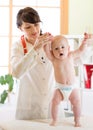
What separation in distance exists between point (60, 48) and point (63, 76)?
0.11m

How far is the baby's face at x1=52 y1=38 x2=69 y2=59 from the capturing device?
113cm

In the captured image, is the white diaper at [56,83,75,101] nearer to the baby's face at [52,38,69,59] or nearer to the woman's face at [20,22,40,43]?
the baby's face at [52,38,69,59]

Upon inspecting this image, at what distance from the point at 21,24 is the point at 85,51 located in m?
0.30

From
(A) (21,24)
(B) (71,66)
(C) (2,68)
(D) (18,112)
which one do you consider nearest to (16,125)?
(D) (18,112)

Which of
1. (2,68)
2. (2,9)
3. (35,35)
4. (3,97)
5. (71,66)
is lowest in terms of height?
(3,97)

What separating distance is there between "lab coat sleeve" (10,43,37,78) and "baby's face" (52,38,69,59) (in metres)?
0.08

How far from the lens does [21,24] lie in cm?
130

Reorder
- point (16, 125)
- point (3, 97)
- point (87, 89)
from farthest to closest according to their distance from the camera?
point (3, 97) < point (87, 89) < point (16, 125)

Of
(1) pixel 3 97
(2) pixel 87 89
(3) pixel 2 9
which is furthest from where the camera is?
(3) pixel 2 9

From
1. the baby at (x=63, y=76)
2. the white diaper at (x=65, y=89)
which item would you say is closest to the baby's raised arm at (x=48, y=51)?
the baby at (x=63, y=76)

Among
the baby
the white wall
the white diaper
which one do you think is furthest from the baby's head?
the white wall

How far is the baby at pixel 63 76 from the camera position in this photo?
112 cm

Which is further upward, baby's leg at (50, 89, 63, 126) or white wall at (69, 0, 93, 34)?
white wall at (69, 0, 93, 34)

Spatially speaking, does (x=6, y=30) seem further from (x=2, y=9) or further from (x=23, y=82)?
(x=23, y=82)
